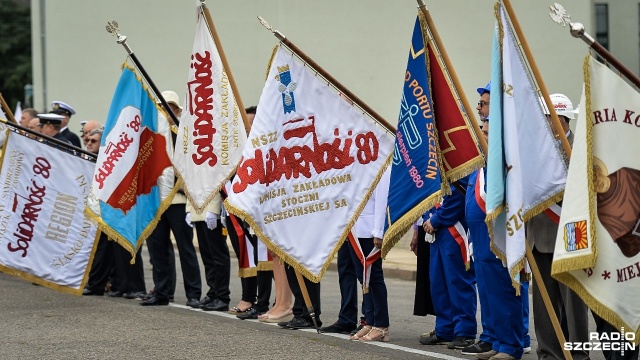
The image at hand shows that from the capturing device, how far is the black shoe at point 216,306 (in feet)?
38.7

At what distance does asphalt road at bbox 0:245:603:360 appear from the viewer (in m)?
8.72

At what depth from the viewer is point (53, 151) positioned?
12.9m

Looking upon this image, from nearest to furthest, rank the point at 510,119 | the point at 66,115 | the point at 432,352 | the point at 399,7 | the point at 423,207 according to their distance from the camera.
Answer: the point at 510,119 < the point at 423,207 < the point at 432,352 < the point at 66,115 < the point at 399,7

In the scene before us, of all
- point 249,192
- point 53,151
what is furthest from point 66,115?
point 249,192

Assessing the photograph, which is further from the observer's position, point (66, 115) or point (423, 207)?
point (66, 115)

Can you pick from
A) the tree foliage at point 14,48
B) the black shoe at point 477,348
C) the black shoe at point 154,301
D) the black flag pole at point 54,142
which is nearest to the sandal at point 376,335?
the black shoe at point 477,348

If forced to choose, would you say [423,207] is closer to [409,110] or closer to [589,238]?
[409,110]

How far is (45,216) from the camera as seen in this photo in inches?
498

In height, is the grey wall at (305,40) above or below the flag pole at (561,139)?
above

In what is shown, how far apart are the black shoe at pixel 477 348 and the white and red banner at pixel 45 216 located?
5.09 metres

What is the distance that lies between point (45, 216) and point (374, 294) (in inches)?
182

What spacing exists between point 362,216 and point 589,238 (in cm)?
335

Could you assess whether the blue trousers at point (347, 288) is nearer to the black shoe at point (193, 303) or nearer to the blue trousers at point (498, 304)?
the blue trousers at point (498, 304)

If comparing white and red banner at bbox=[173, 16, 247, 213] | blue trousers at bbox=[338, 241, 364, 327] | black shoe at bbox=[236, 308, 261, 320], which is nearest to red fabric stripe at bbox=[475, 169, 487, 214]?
blue trousers at bbox=[338, 241, 364, 327]
